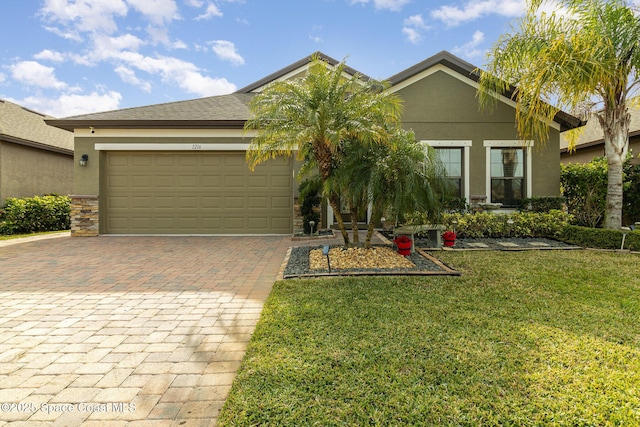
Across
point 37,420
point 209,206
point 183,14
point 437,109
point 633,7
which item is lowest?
point 37,420

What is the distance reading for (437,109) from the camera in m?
10.2

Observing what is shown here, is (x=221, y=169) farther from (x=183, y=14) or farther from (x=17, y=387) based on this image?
(x=17, y=387)

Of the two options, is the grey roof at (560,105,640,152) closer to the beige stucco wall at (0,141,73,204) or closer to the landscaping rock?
the landscaping rock

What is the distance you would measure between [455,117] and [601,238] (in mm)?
5044

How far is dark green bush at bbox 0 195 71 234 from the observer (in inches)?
428

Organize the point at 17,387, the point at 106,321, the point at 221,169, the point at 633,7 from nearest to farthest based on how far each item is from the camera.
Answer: the point at 17,387, the point at 106,321, the point at 633,7, the point at 221,169

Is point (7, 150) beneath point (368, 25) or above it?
beneath

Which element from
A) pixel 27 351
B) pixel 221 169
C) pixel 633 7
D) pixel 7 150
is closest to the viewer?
pixel 27 351

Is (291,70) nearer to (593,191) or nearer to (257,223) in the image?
(257,223)

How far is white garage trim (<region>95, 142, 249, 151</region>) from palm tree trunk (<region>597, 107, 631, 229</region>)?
945cm

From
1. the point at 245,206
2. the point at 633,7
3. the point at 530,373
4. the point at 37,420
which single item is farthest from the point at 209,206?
the point at 633,7

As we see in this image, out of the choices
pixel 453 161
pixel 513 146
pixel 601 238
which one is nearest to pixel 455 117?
pixel 453 161

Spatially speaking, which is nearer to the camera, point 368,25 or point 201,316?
point 201,316

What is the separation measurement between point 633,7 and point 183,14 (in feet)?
36.9
